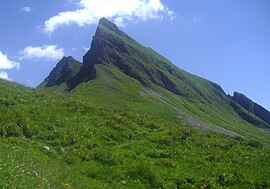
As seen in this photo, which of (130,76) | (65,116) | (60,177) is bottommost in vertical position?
(60,177)

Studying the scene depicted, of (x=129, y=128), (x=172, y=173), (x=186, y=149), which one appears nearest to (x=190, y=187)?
(x=172, y=173)

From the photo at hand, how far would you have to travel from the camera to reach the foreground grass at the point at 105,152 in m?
22.0

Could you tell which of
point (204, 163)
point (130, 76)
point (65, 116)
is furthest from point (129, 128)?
point (130, 76)

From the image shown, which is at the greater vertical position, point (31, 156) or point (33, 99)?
point (33, 99)

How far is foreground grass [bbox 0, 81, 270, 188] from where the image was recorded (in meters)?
22.0

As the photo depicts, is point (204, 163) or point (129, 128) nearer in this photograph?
point (204, 163)

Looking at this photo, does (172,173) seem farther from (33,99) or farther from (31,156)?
(33,99)

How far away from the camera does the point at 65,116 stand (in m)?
35.0

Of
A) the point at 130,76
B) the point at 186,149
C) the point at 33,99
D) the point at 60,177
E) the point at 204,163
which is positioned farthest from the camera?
the point at 130,76

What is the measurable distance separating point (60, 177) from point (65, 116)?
1479cm

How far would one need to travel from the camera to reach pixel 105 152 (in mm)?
27109

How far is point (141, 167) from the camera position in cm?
2483

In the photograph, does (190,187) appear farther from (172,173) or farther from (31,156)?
(31,156)

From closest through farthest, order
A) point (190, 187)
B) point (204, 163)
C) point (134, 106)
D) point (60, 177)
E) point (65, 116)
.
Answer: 1. point (60, 177)
2. point (190, 187)
3. point (204, 163)
4. point (65, 116)
5. point (134, 106)
